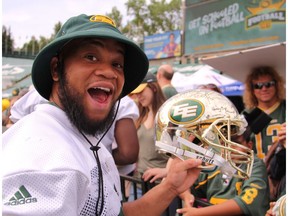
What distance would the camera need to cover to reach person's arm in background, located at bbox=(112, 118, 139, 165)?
2.62m

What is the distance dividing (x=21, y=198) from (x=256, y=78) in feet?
9.74

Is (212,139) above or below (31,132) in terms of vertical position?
below

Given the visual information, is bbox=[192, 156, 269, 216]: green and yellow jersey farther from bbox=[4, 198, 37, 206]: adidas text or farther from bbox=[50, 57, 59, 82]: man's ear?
bbox=[4, 198, 37, 206]: adidas text

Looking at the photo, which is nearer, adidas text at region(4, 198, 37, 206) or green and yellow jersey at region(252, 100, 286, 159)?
adidas text at region(4, 198, 37, 206)

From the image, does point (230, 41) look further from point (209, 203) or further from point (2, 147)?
point (2, 147)

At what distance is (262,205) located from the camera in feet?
7.10

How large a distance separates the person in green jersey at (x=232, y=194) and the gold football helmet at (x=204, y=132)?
48 cm

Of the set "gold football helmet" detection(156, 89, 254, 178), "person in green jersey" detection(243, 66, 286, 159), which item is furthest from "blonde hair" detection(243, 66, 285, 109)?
"gold football helmet" detection(156, 89, 254, 178)

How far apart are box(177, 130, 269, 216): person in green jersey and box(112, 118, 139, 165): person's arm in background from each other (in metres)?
0.52

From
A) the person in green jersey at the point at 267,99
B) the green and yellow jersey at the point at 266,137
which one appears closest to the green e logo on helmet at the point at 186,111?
the person in green jersey at the point at 267,99

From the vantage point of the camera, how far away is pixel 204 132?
61.4 inches

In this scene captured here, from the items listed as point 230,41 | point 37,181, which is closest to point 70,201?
point 37,181

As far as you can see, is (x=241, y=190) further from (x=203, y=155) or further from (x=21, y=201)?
(x=21, y=201)

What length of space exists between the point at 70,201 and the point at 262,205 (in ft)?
4.75
